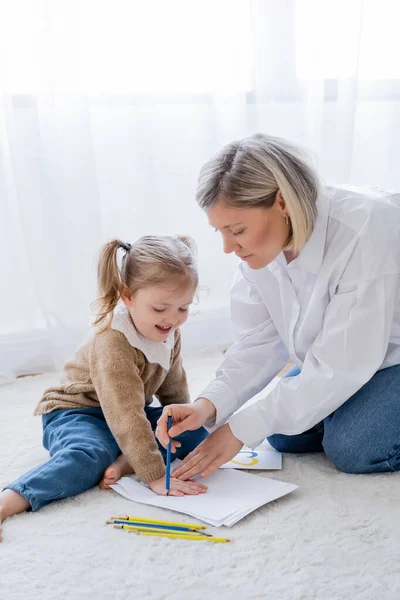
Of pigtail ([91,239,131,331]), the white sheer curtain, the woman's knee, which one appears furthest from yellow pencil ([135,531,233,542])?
the white sheer curtain

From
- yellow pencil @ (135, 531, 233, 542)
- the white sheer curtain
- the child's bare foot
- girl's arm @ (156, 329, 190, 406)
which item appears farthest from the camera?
the white sheer curtain

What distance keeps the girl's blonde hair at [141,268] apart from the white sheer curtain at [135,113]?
29.2 inches

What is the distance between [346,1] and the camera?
2365 millimetres

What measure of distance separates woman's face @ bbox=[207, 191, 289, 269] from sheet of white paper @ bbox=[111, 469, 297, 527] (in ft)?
1.29

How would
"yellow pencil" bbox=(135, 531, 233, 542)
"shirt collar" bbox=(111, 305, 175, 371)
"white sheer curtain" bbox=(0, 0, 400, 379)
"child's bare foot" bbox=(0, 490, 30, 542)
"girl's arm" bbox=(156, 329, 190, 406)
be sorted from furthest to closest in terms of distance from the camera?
1. "white sheer curtain" bbox=(0, 0, 400, 379)
2. "girl's arm" bbox=(156, 329, 190, 406)
3. "shirt collar" bbox=(111, 305, 175, 371)
4. "child's bare foot" bbox=(0, 490, 30, 542)
5. "yellow pencil" bbox=(135, 531, 233, 542)

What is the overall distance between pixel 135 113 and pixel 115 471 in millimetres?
1233

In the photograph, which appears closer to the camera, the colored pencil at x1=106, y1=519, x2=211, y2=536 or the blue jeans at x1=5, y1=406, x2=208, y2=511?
the colored pencil at x1=106, y1=519, x2=211, y2=536

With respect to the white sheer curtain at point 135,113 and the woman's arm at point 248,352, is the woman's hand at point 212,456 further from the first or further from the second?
the white sheer curtain at point 135,113

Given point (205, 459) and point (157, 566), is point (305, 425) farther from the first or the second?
point (157, 566)

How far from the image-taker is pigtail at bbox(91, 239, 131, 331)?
1435mm

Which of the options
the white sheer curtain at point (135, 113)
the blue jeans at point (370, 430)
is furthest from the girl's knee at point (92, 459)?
the white sheer curtain at point (135, 113)

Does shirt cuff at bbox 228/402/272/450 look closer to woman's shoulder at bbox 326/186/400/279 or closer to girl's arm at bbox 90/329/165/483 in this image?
girl's arm at bbox 90/329/165/483

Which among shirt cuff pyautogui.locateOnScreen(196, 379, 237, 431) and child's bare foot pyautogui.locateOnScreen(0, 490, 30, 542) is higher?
shirt cuff pyautogui.locateOnScreen(196, 379, 237, 431)

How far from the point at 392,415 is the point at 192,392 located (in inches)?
29.1
